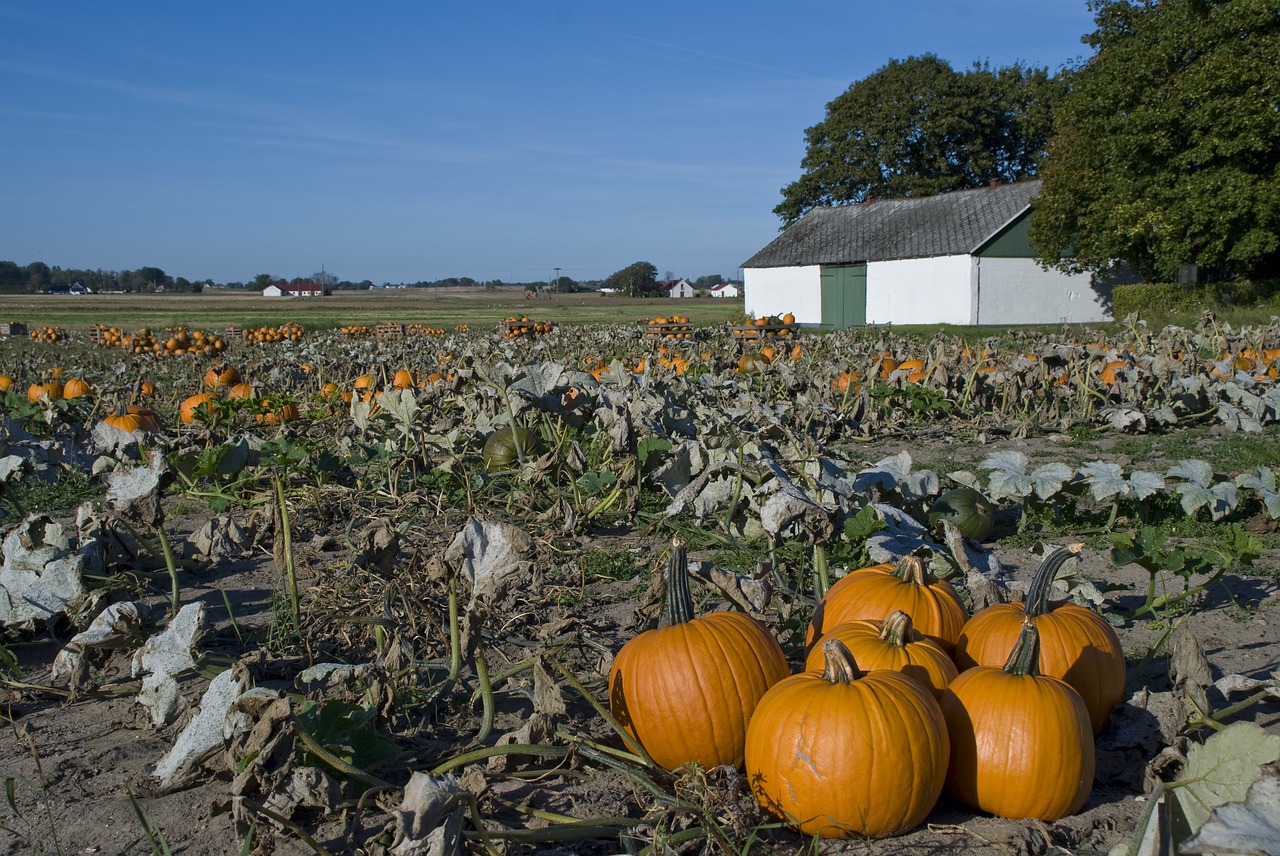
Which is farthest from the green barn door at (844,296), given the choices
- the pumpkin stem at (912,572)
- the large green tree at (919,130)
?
the pumpkin stem at (912,572)

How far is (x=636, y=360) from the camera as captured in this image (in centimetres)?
1203

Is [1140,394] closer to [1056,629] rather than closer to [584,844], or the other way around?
[1056,629]

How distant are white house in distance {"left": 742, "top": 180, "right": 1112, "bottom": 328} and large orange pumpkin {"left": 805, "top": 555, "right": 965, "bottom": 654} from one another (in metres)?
32.8

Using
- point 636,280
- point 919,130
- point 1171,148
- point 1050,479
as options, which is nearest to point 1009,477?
point 1050,479

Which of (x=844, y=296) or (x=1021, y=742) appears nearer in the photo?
(x=1021, y=742)

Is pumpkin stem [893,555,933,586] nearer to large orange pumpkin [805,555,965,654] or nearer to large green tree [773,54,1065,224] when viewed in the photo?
large orange pumpkin [805,555,965,654]

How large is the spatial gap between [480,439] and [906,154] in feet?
177

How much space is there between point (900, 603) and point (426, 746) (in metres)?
1.41

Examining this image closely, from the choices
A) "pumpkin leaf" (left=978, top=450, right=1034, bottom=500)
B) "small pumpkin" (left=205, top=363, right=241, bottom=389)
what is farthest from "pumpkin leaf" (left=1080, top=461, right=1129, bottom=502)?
"small pumpkin" (left=205, top=363, right=241, bottom=389)

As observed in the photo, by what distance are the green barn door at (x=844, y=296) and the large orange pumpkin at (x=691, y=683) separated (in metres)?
37.1

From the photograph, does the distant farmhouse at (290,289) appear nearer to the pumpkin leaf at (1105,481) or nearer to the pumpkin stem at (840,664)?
the pumpkin leaf at (1105,481)

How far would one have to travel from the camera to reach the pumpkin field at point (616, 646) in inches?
85.1

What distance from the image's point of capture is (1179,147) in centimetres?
2875

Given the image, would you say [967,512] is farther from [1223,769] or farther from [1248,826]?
[1248,826]
